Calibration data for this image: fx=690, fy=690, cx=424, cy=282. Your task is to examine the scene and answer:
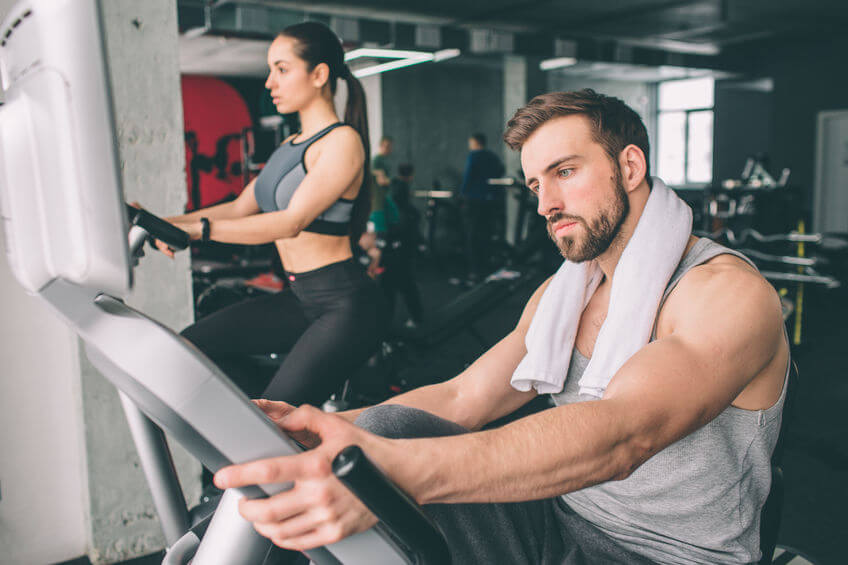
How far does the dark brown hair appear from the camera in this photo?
172 cm

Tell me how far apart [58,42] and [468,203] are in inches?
299

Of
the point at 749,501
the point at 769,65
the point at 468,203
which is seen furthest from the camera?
the point at 769,65

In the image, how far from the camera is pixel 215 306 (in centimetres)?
285

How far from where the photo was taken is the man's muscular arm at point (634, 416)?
26.3 inches

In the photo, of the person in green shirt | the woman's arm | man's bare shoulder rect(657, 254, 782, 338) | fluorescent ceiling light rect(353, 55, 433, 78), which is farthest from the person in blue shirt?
man's bare shoulder rect(657, 254, 782, 338)

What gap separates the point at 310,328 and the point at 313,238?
9.2 inches

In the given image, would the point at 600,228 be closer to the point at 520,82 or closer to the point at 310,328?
the point at 310,328

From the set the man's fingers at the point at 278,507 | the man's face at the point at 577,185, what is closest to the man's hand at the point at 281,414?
the man's fingers at the point at 278,507

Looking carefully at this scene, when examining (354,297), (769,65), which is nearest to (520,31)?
(769,65)

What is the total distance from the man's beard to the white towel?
4 centimetres

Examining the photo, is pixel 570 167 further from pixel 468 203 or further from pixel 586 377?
pixel 468 203

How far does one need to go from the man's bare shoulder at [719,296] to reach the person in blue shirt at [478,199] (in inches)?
267

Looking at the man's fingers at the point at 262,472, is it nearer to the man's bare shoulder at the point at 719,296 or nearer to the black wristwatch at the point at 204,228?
the man's bare shoulder at the point at 719,296

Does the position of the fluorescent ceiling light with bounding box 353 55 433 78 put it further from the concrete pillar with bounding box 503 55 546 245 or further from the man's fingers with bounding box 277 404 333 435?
the man's fingers with bounding box 277 404 333 435
